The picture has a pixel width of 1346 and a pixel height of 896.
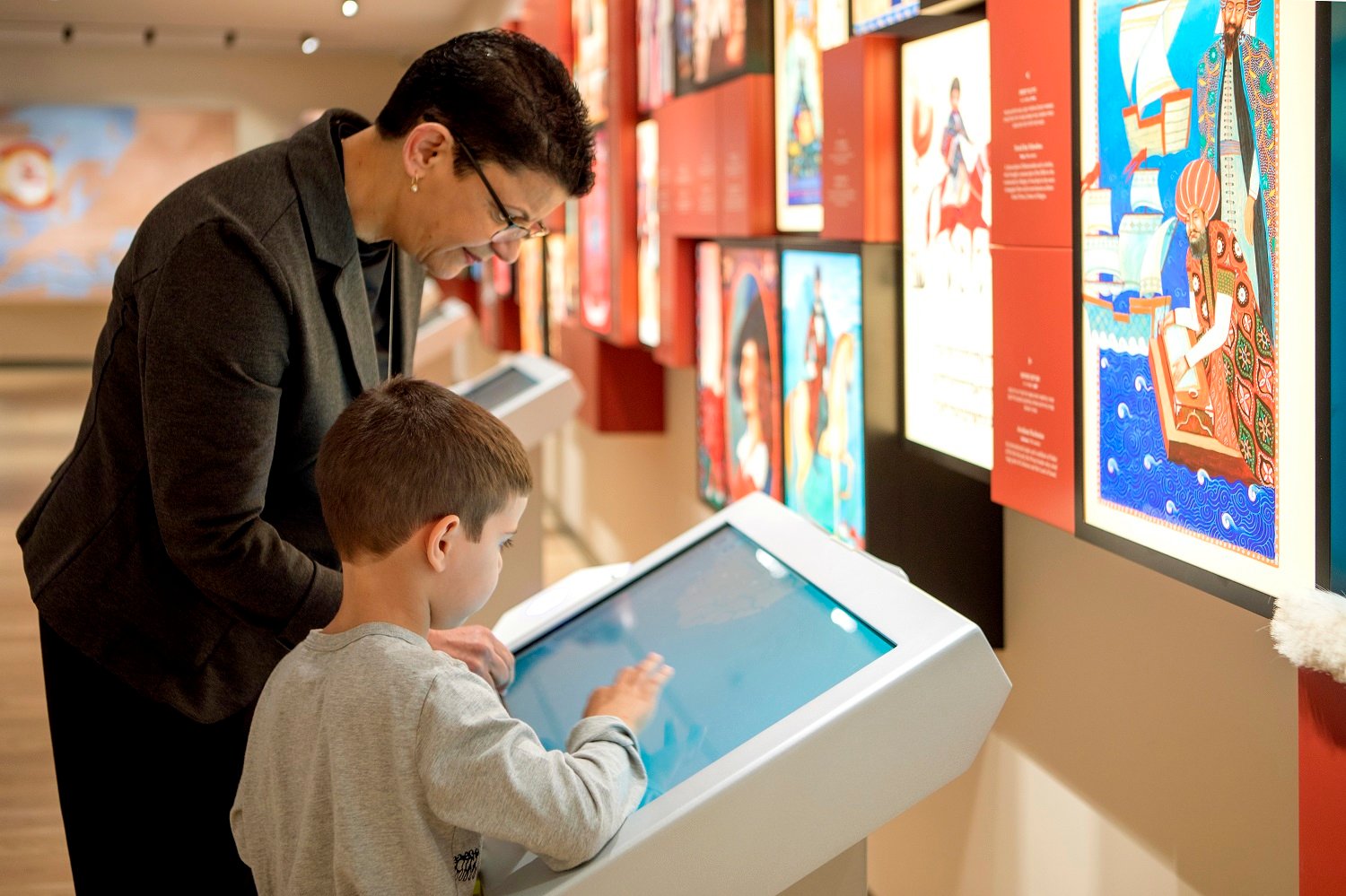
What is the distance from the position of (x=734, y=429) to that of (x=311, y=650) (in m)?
2.49

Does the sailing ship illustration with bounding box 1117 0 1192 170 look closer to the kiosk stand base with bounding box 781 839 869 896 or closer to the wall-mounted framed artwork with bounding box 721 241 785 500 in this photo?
the kiosk stand base with bounding box 781 839 869 896

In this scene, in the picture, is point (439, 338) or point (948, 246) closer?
point (948, 246)

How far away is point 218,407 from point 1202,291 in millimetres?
1130

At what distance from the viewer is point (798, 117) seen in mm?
3289

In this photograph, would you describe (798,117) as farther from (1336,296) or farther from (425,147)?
(1336,296)

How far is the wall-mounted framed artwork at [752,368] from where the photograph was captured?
331cm

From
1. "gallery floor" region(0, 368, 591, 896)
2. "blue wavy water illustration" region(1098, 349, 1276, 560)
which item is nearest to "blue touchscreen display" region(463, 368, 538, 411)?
"gallery floor" region(0, 368, 591, 896)

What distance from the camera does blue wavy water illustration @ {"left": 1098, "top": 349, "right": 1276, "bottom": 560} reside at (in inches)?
60.3

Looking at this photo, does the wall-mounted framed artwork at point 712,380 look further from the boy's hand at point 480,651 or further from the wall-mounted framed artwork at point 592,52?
the boy's hand at point 480,651

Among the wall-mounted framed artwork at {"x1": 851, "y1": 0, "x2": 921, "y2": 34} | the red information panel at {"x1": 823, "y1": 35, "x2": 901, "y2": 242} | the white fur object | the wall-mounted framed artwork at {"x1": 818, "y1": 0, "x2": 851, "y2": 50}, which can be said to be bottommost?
the white fur object

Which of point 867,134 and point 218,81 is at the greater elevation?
point 218,81

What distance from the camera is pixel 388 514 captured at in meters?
1.30

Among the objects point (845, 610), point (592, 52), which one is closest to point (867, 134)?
point (845, 610)

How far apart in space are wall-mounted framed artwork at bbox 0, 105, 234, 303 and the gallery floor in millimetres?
4141
